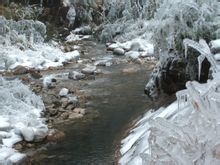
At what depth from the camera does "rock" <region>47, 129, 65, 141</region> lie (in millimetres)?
9695

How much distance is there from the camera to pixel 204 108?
12.8ft

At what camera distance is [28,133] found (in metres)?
9.64

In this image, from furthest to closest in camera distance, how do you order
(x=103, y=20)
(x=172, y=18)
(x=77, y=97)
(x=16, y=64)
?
(x=103, y=20), (x=16, y=64), (x=77, y=97), (x=172, y=18)

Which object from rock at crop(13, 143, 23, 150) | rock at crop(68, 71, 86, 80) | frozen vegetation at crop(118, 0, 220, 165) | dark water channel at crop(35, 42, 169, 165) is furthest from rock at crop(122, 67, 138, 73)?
→ rock at crop(13, 143, 23, 150)

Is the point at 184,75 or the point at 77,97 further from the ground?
the point at 184,75

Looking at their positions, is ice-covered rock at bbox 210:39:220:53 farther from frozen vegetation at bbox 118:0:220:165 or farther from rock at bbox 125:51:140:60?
rock at bbox 125:51:140:60

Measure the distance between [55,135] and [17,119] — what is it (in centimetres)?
126

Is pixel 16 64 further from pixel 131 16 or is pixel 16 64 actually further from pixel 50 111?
pixel 131 16

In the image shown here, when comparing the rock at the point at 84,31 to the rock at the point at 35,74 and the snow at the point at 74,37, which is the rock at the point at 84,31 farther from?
the rock at the point at 35,74

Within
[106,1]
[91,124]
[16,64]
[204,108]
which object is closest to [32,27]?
[16,64]

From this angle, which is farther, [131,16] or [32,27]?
[131,16]

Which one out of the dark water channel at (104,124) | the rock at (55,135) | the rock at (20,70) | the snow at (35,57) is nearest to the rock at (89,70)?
the dark water channel at (104,124)

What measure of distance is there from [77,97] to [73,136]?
313cm

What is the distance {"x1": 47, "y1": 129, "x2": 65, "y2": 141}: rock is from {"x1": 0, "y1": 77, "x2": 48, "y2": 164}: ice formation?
12cm
